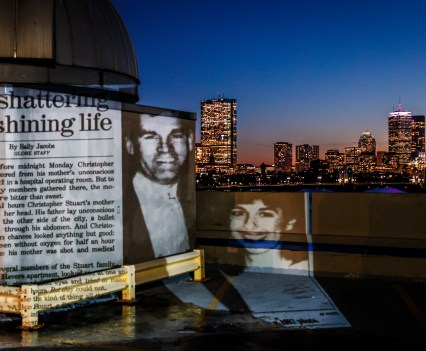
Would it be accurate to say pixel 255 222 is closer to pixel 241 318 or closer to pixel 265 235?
pixel 265 235

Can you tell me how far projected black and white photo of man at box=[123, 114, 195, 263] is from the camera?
887cm

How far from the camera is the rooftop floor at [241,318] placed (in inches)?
258

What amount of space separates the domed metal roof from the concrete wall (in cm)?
424

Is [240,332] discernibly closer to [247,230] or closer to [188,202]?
[188,202]

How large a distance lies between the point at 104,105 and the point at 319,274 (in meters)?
5.11

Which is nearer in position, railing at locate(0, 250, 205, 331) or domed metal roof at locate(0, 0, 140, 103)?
railing at locate(0, 250, 205, 331)

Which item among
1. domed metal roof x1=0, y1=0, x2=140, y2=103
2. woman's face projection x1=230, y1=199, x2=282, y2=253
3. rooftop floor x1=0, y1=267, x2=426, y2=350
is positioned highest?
domed metal roof x1=0, y1=0, x2=140, y2=103

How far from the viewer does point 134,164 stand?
8.88m

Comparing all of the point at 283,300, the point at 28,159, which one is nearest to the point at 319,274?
the point at 283,300

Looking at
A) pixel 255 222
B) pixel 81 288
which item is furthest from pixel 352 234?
pixel 81 288

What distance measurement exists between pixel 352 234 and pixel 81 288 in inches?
199

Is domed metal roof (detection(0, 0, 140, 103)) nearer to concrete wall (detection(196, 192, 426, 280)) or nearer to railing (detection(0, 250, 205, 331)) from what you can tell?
concrete wall (detection(196, 192, 426, 280))

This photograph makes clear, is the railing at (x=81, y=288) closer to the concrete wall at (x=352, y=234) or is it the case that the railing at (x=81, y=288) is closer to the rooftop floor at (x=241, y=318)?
the rooftop floor at (x=241, y=318)

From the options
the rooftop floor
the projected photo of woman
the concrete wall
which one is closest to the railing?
the rooftop floor
